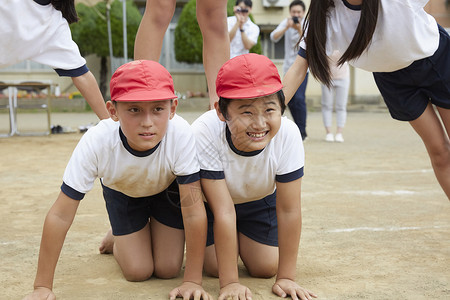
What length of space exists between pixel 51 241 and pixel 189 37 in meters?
14.7

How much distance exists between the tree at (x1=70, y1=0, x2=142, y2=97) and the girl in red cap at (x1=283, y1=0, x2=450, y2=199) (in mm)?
13853

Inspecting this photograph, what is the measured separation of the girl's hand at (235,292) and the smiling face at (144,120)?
61cm

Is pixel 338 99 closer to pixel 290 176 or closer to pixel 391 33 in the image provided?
pixel 391 33

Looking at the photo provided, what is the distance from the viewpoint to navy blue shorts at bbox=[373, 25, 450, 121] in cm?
265

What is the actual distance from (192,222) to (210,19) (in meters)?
1.41

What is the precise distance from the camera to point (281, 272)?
2357 mm

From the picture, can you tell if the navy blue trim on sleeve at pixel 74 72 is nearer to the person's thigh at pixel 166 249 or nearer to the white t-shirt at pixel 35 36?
the white t-shirt at pixel 35 36

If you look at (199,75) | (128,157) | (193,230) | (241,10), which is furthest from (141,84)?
(199,75)

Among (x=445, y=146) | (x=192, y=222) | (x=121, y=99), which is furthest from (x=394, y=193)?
(x=121, y=99)

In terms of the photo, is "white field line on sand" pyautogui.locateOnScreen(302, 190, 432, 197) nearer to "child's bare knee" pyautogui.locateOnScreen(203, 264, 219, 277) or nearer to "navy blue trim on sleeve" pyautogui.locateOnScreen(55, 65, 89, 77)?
"child's bare knee" pyautogui.locateOnScreen(203, 264, 219, 277)

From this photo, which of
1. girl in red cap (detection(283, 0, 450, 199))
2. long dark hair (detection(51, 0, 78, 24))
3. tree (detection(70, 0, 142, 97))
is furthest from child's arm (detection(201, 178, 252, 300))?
tree (detection(70, 0, 142, 97))

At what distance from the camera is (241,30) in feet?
23.4

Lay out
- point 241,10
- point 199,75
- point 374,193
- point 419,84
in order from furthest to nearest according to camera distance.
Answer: point 199,75
point 241,10
point 374,193
point 419,84

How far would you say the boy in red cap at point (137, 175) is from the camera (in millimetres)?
2141
